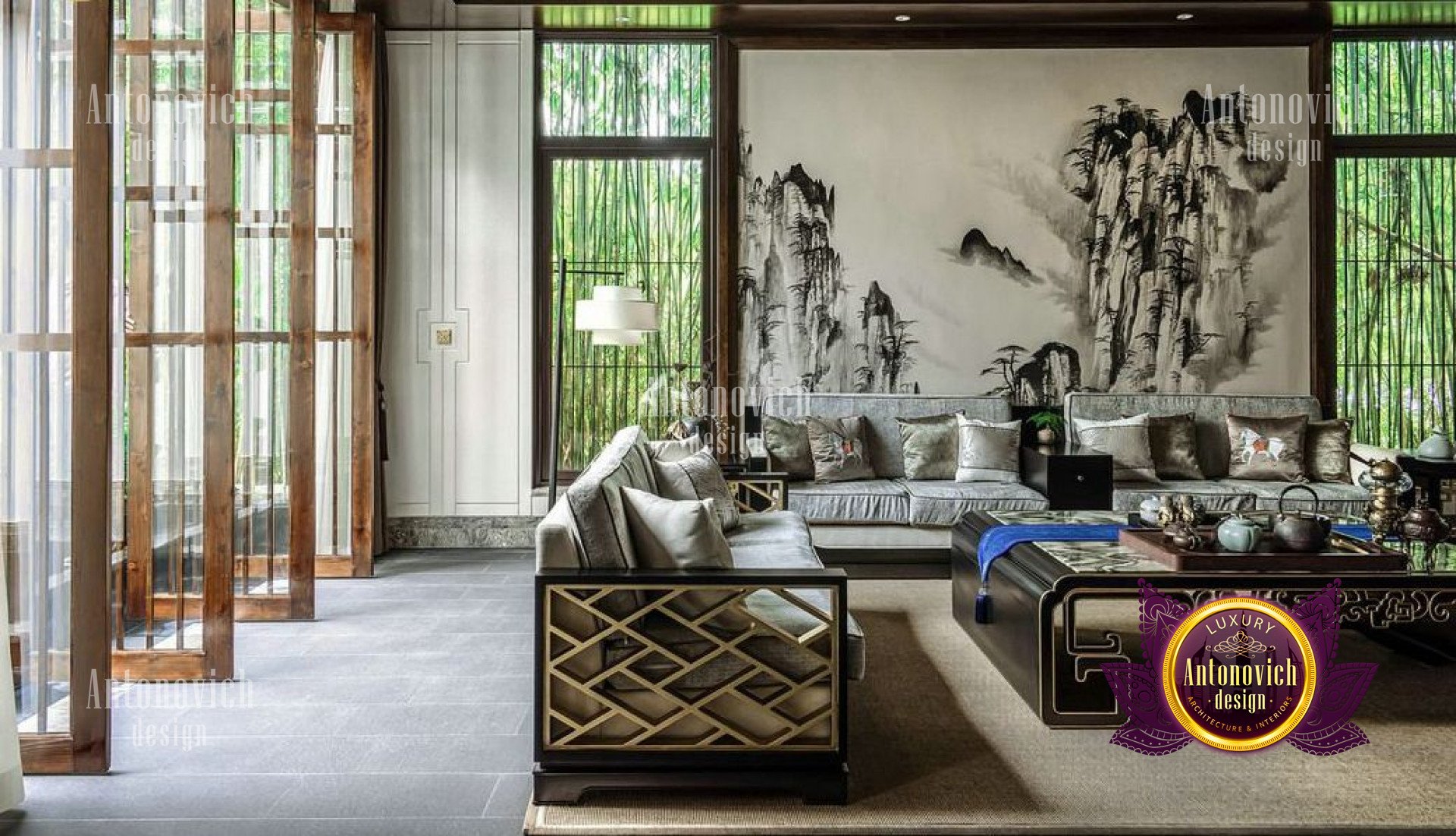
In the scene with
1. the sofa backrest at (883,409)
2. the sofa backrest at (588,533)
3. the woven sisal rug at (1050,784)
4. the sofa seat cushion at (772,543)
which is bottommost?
the woven sisal rug at (1050,784)

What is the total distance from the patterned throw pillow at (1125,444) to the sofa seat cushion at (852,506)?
1169mm

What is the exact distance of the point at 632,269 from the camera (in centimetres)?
626

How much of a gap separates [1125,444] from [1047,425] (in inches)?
18.6

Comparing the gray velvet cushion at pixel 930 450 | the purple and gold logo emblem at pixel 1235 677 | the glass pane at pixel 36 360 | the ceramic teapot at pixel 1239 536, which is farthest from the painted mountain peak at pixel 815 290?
the glass pane at pixel 36 360

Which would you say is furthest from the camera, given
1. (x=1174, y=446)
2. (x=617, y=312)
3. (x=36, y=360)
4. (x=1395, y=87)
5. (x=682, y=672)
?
(x=1395, y=87)

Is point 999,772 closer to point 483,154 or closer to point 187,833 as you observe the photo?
point 187,833

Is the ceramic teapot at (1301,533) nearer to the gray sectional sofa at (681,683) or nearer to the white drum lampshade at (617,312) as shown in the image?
the gray sectional sofa at (681,683)

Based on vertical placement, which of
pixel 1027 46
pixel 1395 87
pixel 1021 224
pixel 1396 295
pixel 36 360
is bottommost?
pixel 36 360

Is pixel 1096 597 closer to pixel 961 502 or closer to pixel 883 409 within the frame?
pixel 961 502

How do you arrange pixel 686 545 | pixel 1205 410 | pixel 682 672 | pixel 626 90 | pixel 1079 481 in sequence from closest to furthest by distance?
1. pixel 682 672
2. pixel 686 545
3. pixel 1079 481
4. pixel 1205 410
5. pixel 626 90

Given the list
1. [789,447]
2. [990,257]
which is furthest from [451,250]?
[990,257]

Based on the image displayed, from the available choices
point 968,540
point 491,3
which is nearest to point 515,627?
point 968,540

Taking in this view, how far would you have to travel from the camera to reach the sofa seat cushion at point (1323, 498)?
5.11 meters

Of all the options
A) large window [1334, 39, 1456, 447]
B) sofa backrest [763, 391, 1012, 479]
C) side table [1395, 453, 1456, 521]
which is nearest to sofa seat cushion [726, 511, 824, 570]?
sofa backrest [763, 391, 1012, 479]
